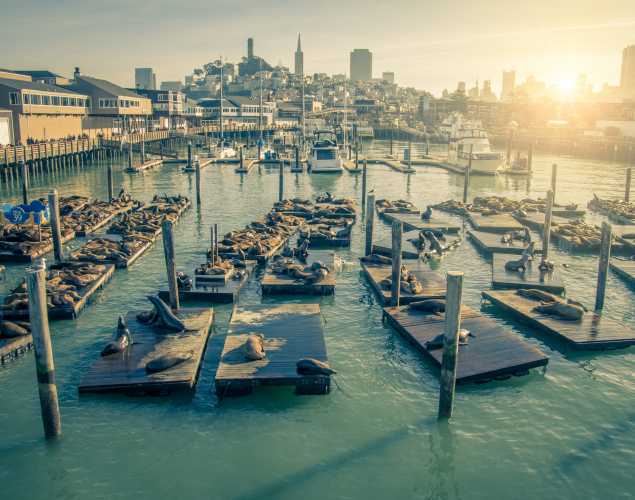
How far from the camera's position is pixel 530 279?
20.6 metres

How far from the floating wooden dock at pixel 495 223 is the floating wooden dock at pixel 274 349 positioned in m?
16.6

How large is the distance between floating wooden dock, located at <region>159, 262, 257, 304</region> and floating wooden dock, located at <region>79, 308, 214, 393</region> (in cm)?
295

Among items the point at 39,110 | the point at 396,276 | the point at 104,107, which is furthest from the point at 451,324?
the point at 104,107

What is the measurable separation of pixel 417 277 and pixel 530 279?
419 cm

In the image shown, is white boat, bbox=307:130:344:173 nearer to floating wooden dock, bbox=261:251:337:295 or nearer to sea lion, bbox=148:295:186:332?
floating wooden dock, bbox=261:251:337:295

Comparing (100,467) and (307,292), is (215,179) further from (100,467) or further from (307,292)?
(100,467)

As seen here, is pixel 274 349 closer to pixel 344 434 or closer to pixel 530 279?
pixel 344 434

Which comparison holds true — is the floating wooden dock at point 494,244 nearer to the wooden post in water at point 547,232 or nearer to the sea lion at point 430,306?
the wooden post in water at point 547,232

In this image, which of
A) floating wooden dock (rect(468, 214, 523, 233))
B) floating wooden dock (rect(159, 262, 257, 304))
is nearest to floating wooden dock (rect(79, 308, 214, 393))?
floating wooden dock (rect(159, 262, 257, 304))

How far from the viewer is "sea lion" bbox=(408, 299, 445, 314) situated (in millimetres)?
16594

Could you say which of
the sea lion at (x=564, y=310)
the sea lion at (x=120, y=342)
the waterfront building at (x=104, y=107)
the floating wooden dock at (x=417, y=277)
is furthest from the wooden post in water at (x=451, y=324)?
the waterfront building at (x=104, y=107)

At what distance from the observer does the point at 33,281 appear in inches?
400

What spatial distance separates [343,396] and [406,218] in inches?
840

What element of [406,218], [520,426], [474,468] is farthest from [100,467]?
[406,218]
